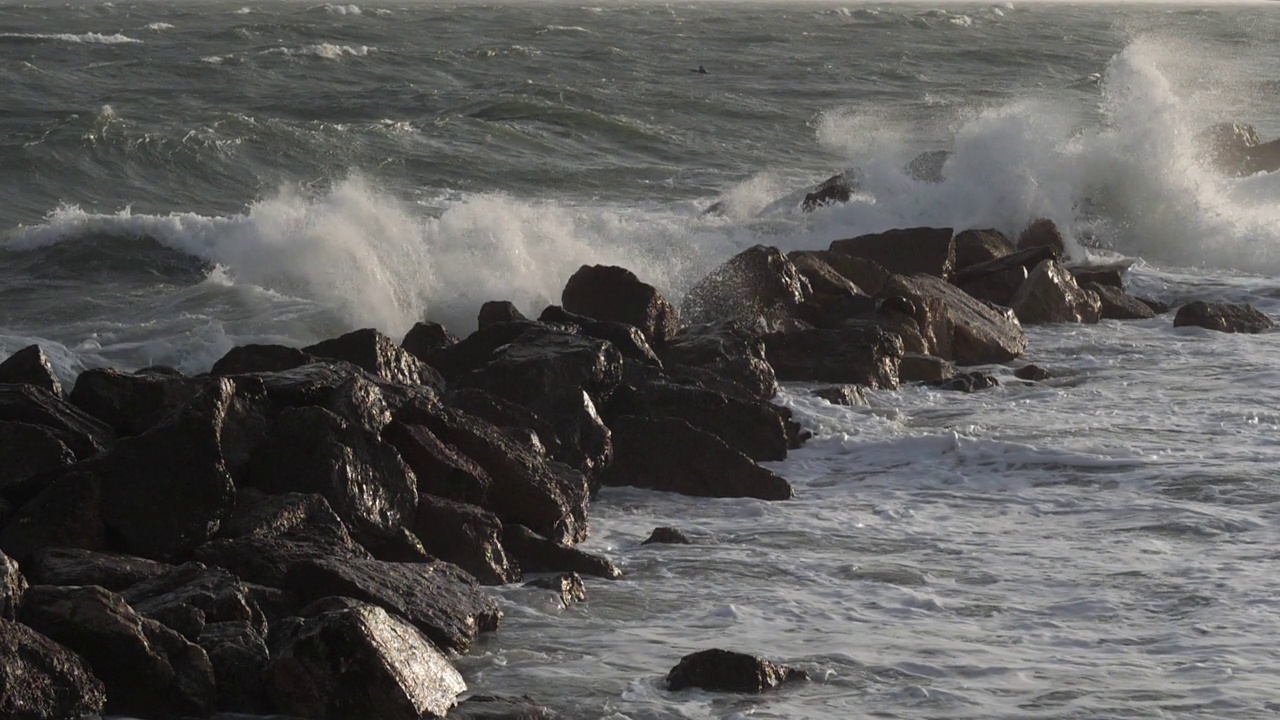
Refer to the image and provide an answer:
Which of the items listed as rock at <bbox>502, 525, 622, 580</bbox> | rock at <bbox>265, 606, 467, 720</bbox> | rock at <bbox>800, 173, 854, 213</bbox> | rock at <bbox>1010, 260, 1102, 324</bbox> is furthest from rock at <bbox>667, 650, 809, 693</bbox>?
rock at <bbox>800, 173, 854, 213</bbox>

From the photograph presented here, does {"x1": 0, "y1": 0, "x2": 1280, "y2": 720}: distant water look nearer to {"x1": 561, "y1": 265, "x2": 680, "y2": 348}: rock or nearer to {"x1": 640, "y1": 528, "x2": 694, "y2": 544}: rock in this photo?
{"x1": 640, "y1": 528, "x2": 694, "y2": 544}: rock

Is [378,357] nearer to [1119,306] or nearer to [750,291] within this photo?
[750,291]

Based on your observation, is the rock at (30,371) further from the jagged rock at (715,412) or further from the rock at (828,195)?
the rock at (828,195)

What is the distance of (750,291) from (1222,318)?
394 centimetres

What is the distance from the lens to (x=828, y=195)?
17.7 metres

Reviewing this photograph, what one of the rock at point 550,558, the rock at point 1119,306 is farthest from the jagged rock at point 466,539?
the rock at point 1119,306

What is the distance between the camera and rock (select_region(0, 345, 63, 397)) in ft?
26.4

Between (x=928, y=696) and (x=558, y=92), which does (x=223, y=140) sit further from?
(x=928, y=696)

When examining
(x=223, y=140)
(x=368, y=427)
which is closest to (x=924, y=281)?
(x=368, y=427)

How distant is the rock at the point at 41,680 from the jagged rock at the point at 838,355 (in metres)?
6.56

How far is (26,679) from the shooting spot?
487 centimetres

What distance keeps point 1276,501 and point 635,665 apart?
12.7 ft

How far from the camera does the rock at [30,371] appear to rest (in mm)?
8055

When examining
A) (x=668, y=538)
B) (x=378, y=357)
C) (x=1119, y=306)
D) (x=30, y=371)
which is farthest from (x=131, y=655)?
(x=1119, y=306)
